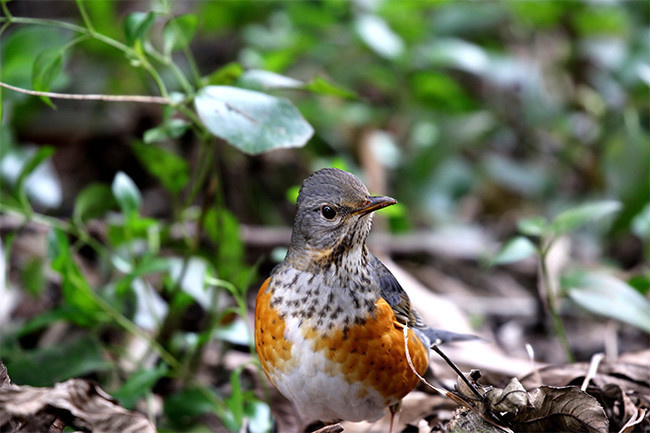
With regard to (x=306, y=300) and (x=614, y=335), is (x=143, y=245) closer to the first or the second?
(x=306, y=300)

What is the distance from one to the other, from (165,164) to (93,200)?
0.45m

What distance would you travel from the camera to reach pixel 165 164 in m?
3.73

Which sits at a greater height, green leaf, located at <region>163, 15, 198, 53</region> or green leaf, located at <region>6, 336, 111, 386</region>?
green leaf, located at <region>163, 15, 198, 53</region>

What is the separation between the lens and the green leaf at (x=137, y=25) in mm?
2893

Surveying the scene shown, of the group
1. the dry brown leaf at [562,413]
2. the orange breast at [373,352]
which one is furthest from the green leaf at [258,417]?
the dry brown leaf at [562,413]

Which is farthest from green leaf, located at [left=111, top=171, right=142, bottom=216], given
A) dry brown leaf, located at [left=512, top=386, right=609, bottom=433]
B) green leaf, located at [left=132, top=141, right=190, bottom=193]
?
dry brown leaf, located at [left=512, top=386, right=609, bottom=433]

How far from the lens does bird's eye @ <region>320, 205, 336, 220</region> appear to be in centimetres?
267

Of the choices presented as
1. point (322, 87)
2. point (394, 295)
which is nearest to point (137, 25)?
point (322, 87)

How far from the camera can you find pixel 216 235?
12.6ft

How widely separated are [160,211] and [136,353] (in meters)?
1.88

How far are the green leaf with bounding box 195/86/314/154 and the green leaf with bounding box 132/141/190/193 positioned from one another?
85 cm

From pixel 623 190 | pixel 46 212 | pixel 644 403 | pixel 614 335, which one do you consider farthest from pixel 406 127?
pixel 644 403

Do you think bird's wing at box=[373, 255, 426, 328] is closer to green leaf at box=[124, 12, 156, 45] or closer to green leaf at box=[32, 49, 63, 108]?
green leaf at box=[124, 12, 156, 45]

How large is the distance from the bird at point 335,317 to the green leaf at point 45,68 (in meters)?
1.16
